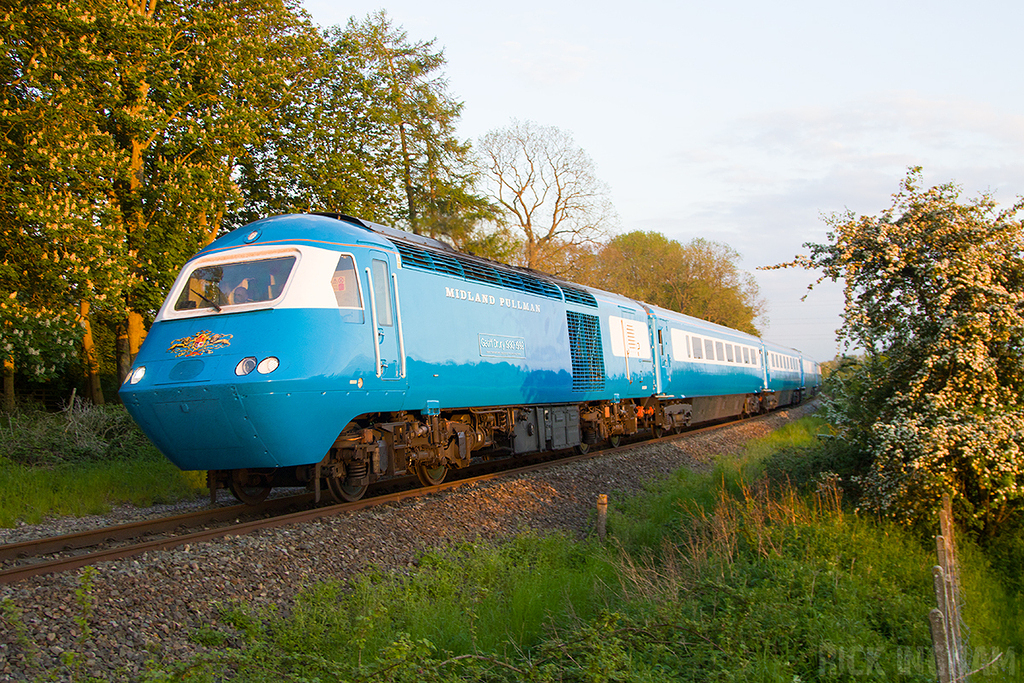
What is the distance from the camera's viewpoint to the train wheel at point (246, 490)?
8727mm

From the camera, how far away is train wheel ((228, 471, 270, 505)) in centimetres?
873

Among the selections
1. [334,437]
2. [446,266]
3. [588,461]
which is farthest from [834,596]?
[588,461]

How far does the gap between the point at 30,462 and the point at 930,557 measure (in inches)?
507

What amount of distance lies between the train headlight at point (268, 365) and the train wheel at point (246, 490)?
2056mm

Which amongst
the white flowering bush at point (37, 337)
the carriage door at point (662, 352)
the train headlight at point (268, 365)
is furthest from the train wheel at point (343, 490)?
the carriage door at point (662, 352)

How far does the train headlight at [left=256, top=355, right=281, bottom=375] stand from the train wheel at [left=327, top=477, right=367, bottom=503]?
1933 mm

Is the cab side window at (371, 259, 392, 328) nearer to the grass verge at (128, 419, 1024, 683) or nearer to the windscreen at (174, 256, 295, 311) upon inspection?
the windscreen at (174, 256, 295, 311)

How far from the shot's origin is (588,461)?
518 inches

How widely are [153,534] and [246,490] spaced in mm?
1384

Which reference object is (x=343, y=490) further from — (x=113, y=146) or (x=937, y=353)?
(x=113, y=146)

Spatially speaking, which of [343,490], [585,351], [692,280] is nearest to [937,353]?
[585,351]

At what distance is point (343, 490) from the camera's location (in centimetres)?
896

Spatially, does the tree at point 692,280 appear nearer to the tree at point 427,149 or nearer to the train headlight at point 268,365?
the tree at point 427,149

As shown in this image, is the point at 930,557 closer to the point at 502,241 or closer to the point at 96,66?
the point at 96,66
